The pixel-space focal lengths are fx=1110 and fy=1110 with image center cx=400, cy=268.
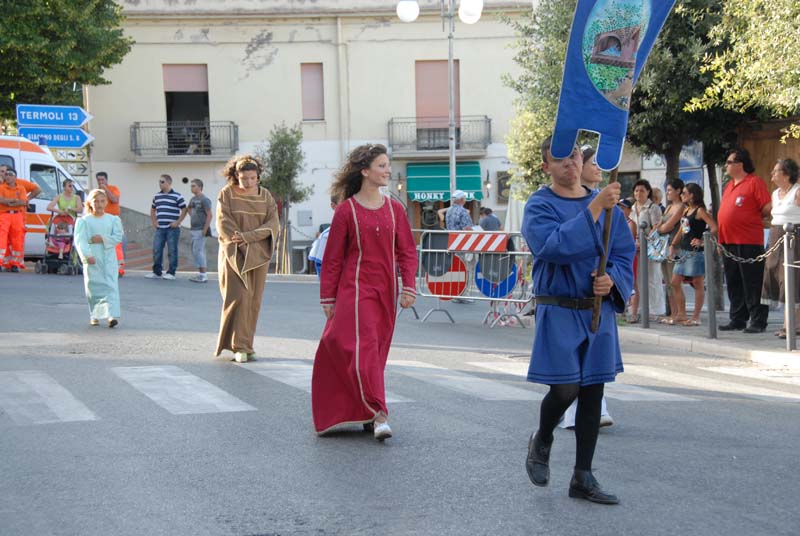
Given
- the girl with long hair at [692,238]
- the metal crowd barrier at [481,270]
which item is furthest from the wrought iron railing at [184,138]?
the girl with long hair at [692,238]

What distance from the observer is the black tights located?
17.3ft

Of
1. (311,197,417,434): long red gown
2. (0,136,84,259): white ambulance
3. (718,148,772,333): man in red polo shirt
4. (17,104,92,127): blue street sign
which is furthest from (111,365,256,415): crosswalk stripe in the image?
(17,104,92,127): blue street sign

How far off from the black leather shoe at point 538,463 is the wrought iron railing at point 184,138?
34.3m

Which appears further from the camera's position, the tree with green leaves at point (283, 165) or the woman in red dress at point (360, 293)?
the tree with green leaves at point (283, 165)

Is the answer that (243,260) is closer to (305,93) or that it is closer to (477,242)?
(477,242)

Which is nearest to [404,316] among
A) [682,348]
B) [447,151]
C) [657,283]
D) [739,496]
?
[657,283]

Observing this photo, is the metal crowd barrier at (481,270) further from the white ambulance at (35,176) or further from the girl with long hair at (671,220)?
the white ambulance at (35,176)

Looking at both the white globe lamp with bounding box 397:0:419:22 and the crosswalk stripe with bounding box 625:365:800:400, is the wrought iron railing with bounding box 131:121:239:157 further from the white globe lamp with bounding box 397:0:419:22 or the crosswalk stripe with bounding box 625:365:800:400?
the crosswalk stripe with bounding box 625:365:800:400

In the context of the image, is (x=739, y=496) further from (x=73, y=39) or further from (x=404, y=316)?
(x=73, y=39)

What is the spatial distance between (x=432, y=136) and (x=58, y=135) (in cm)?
1596

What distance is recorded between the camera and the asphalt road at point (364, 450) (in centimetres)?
511

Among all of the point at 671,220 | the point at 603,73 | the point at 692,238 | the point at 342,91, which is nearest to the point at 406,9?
the point at 671,220

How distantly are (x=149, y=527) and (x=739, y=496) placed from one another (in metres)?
2.89

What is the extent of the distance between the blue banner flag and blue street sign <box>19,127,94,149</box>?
22.3 metres
